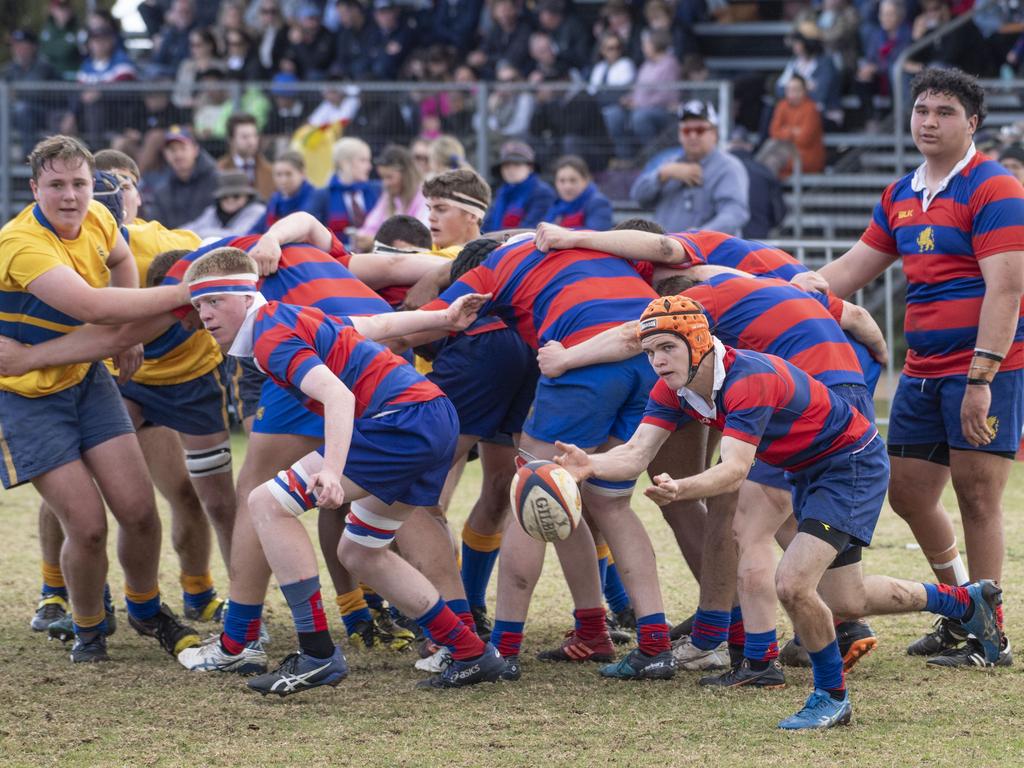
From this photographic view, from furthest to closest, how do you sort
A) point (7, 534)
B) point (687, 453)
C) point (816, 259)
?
point (816, 259), point (7, 534), point (687, 453)

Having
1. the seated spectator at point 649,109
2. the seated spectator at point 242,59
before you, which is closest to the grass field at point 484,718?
the seated spectator at point 649,109

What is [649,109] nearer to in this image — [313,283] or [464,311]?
[313,283]

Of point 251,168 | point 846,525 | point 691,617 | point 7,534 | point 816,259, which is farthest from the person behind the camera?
point 251,168

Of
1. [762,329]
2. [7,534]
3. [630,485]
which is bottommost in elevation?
[7,534]

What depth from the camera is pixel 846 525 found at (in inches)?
200

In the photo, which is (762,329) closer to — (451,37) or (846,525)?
(846,525)

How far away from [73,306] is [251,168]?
321 inches

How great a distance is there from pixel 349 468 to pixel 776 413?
1.59 meters

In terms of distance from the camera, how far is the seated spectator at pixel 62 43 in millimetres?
18531

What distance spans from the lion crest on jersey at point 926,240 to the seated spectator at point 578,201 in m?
5.57

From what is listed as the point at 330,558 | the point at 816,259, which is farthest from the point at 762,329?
the point at 816,259

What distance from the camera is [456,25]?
17.3 meters

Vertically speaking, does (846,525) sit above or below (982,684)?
above

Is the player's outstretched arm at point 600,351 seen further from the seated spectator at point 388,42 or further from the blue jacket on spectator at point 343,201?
the seated spectator at point 388,42
